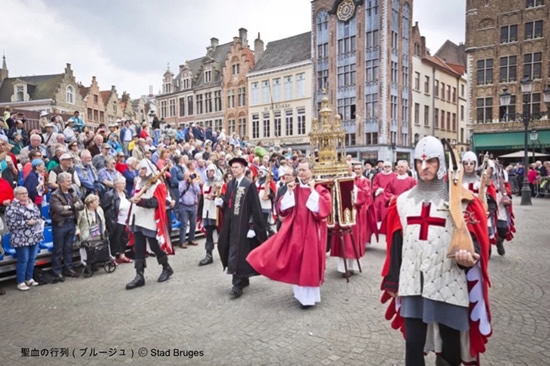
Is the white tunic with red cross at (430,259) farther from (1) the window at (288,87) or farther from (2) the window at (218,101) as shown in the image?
(2) the window at (218,101)

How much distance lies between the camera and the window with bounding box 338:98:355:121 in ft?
106

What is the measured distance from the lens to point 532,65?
2984cm

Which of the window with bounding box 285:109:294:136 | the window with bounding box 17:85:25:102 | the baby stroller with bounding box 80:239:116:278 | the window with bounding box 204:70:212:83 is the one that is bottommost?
the baby stroller with bounding box 80:239:116:278

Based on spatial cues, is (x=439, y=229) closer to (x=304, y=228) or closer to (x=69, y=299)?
(x=304, y=228)

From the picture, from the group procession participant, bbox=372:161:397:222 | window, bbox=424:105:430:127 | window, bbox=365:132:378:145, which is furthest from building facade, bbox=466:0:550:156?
procession participant, bbox=372:161:397:222

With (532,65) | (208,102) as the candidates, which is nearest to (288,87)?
(208,102)

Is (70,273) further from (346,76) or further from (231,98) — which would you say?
(231,98)

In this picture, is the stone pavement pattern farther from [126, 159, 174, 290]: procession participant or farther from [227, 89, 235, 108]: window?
[227, 89, 235, 108]: window

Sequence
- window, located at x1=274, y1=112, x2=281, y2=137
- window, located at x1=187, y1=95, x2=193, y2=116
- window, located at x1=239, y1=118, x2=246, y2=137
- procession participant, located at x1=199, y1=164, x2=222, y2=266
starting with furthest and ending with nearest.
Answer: window, located at x1=187, y1=95, x2=193, y2=116, window, located at x1=239, y1=118, x2=246, y2=137, window, located at x1=274, y1=112, x2=281, y2=137, procession participant, located at x1=199, y1=164, x2=222, y2=266

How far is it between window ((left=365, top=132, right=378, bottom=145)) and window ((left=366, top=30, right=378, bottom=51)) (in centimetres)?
692

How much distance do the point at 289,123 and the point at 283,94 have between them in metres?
2.80

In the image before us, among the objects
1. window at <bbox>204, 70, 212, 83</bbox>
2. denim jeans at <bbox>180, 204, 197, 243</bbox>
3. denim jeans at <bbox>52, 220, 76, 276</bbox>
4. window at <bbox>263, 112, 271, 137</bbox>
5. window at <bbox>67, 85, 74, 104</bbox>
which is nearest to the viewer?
denim jeans at <bbox>52, 220, 76, 276</bbox>

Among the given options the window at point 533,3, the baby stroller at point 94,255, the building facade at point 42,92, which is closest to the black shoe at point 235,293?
the baby stroller at point 94,255

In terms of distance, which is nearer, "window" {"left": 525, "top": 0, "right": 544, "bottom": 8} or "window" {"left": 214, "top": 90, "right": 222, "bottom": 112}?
"window" {"left": 525, "top": 0, "right": 544, "bottom": 8}
